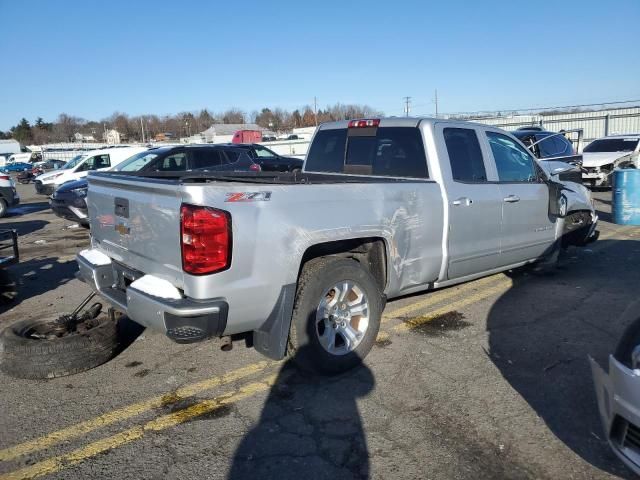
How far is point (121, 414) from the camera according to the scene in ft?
11.1

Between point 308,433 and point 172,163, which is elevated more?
point 172,163

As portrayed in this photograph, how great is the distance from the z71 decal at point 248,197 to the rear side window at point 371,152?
1.85 metres

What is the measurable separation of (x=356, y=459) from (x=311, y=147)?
3.70 metres

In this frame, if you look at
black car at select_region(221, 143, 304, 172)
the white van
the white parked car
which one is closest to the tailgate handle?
black car at select_region(221, 143, 304, 172)

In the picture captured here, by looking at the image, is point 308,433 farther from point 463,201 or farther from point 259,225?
point 463,201

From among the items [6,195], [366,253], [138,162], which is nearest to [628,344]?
[366,253]

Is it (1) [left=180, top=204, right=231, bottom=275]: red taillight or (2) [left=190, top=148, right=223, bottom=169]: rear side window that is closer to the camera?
(1) [left=180, top=204, right=231, bottom=275]: red taillight

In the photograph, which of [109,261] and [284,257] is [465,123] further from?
[109,261]

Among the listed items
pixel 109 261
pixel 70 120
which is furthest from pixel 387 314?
pixel 70 120

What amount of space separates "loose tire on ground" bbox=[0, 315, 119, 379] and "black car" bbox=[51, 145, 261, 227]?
7.46 m

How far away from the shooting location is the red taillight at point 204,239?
118 inches

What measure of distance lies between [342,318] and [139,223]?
166 centimetres

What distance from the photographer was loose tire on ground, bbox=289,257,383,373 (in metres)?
3.54

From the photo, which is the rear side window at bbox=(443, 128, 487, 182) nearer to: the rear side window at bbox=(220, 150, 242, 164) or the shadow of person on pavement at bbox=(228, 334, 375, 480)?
the shadow of person on pavement at bbox=(228, 334, 375, 480)
